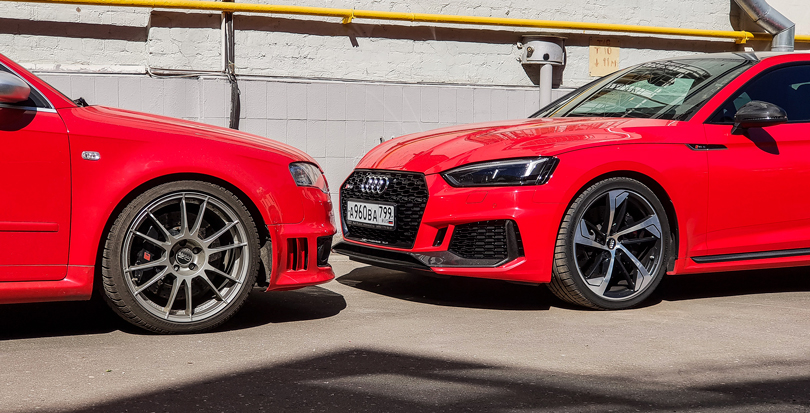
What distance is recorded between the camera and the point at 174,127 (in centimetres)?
438

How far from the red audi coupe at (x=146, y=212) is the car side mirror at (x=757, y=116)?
2478 mm

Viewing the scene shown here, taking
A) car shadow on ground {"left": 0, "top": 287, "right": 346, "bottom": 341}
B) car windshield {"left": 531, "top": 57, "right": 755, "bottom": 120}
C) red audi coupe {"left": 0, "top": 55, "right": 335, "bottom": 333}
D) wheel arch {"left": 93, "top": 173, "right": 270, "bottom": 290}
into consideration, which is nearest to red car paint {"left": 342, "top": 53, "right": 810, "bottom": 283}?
car windshield {"left": 531, "top": 57, "right": 755, "bottom": 120}

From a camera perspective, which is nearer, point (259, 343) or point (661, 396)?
point (661, 396)

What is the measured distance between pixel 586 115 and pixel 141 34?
4629 millimetres

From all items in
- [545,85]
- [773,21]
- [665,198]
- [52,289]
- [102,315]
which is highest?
[773,21]

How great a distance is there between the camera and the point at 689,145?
17.0 ft

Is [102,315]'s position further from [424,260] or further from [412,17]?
[412,17]

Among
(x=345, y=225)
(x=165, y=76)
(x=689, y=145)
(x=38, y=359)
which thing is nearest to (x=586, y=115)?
(x=689, y=145)

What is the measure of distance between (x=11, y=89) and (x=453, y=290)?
293 cm

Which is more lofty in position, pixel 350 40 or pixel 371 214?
pixel 350 40

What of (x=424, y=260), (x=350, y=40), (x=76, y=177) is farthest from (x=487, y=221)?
(x=350, y=40)

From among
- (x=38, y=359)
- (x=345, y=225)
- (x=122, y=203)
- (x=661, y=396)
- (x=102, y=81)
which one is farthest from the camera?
(x=102, y=81)

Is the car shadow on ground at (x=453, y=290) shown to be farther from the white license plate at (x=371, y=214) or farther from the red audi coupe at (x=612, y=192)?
the white license plate at (x=371, y=214)

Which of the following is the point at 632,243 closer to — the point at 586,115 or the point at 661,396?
the point at 586,115
